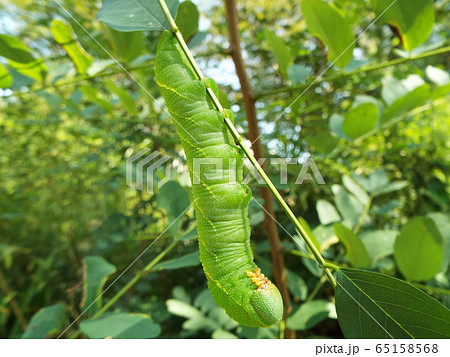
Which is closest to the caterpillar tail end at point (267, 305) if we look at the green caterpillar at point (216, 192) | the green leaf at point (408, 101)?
the green caterpillar at point (216, 192)

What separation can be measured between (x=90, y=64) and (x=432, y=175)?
2.97 ft

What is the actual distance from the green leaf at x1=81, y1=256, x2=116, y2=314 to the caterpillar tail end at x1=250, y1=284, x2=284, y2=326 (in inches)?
11.5

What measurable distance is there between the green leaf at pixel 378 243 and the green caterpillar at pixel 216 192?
25 centimetres

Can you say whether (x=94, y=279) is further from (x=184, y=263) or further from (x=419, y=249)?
(x=419, y=249)

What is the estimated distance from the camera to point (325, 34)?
410mm

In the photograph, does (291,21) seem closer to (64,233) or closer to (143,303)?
(143,303)

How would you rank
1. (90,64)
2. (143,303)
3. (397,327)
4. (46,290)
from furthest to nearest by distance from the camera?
→ (46,290) → (143,303) → (90,64) → (397,327)

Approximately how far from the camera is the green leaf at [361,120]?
0.55 m

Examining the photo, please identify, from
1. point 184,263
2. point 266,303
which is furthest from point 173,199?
point 266,303

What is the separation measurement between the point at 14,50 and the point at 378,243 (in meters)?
0.65

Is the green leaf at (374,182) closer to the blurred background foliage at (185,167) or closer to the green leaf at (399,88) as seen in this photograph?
the blurred background foliage at (185,167)

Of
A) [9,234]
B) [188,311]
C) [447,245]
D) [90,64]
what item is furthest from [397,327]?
[9,234]

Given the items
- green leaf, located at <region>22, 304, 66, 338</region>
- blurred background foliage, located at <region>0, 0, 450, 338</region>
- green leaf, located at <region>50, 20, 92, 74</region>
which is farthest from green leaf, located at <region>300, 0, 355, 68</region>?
green leaf, located at <region>22, 304, 66, 338</region>

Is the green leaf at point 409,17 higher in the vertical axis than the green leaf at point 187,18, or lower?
lower
